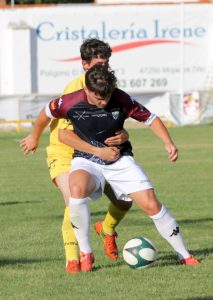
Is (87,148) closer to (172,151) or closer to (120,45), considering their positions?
(172,151)

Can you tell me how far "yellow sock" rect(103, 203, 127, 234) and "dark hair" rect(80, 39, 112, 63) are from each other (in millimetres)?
1367

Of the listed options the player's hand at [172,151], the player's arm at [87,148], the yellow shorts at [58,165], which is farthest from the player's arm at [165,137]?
the yellow shorts at [58,165]

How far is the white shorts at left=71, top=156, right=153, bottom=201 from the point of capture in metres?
7.66


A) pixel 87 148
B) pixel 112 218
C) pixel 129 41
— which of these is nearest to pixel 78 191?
pixel 87 148

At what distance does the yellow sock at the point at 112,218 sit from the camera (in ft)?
27.6

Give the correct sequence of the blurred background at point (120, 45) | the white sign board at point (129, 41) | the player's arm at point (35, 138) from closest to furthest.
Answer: the player's arm at point (35, 138)
the blurred background at point (120, 45)
the white sign board at point (129, 41)

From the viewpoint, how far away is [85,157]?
25.6 ft

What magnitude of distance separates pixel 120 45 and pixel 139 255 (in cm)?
2811

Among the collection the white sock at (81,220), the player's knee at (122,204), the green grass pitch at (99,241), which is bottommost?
the green grass pitch at (99,241)

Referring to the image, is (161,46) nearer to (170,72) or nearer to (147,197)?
(170,72)

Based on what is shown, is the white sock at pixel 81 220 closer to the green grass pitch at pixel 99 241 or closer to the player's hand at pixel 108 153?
the green grass pitch at pixel 99 241

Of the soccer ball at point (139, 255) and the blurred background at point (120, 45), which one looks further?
the blurred background at point (120, 45)

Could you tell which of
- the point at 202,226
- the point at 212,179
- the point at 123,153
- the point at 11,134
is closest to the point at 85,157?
the point at 123,153

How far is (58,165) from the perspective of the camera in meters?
8.16
